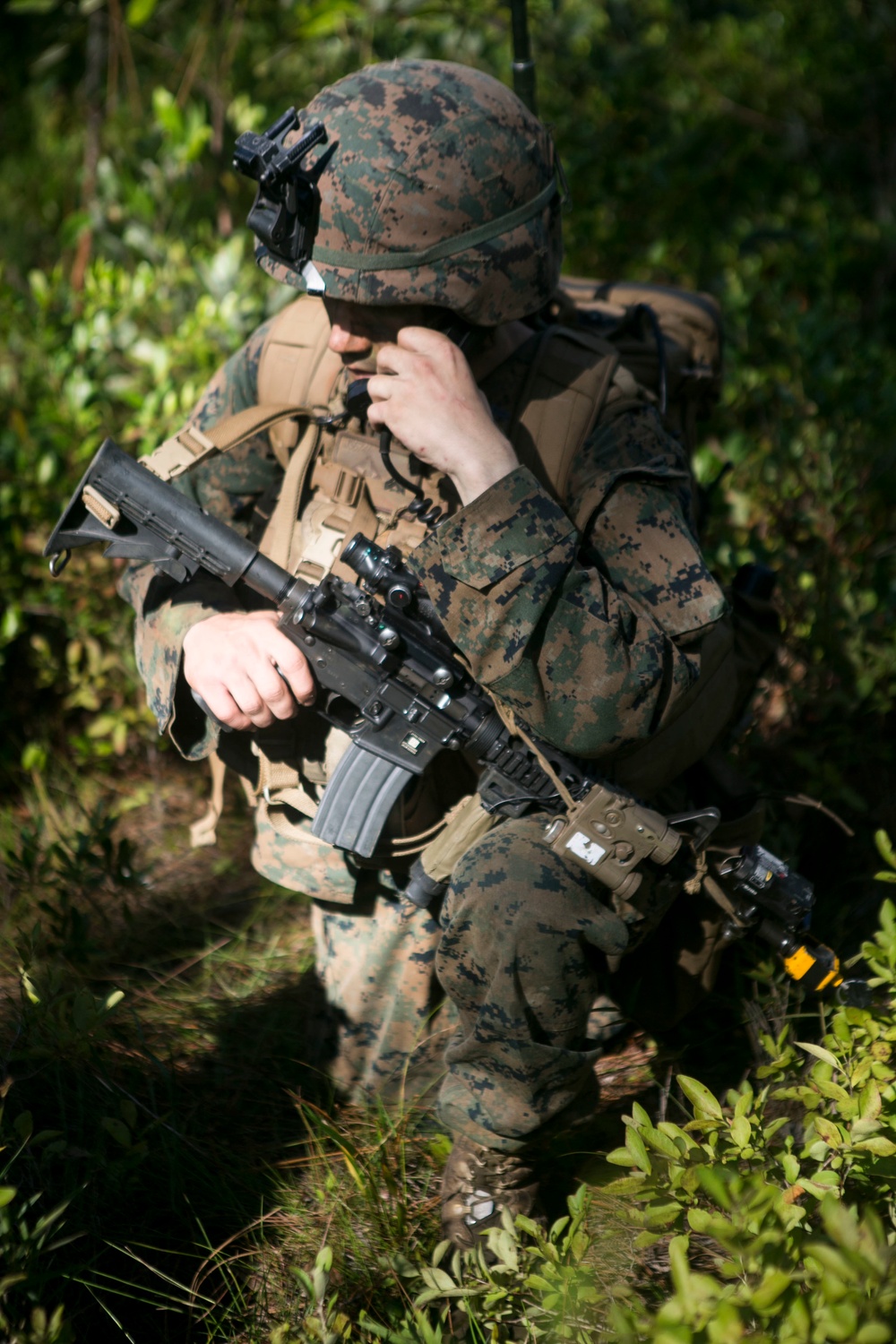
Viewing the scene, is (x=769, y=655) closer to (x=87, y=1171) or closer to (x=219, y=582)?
(x=219, y=582)

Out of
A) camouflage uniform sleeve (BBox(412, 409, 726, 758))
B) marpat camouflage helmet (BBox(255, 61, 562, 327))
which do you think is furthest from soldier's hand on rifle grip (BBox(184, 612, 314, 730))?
marpat camouflage helmet (BBox(255, 61, 562, 327))

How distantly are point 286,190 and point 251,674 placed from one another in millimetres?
935

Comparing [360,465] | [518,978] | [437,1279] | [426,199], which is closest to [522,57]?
[426,199]

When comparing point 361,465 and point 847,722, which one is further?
point 847,722

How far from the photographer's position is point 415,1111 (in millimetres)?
2465

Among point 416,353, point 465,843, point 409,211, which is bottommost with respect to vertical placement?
point 465,843

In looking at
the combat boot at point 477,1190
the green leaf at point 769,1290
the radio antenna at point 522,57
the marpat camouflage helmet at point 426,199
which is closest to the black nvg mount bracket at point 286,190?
the marpat camouflage helmet at point 426,199

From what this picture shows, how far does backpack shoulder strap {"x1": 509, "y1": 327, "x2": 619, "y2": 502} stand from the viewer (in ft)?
7.24

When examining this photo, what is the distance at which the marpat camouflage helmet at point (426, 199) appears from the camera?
2.10 meters

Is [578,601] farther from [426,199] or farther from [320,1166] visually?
[320,1166]

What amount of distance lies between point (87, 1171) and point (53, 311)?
2754 millimetres

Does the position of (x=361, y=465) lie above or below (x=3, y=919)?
above

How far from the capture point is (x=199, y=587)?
2.41m

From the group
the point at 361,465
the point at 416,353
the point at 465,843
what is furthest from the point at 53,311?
the point at 465,843
